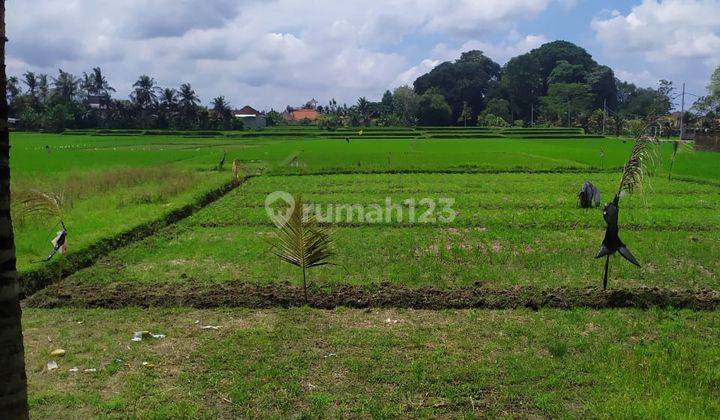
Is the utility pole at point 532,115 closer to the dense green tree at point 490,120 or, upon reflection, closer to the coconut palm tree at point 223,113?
the dense green tree at point 490,120

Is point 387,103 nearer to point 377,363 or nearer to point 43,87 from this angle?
point 43,87

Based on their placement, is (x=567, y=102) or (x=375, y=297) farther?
(x=567, y=102)

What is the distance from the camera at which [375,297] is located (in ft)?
26.2

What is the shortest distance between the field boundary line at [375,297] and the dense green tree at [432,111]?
8341 centimetres

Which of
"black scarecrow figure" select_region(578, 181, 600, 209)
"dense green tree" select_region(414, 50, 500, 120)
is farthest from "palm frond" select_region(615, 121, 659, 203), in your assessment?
"dense green tree" select_region(414, 50, 500, 120)

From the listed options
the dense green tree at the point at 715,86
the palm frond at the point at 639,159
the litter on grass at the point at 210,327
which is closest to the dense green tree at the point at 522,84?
the dense green tree at the point at 715,86

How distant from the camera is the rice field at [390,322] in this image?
5.04 metres

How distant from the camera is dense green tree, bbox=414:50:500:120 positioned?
102 metres

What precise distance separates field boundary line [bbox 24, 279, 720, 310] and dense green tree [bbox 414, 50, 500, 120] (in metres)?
95.4

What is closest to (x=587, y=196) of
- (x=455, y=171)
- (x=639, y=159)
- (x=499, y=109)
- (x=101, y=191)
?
(x=639, y=159)

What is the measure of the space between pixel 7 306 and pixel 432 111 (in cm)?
8955

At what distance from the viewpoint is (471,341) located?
6.37 metres

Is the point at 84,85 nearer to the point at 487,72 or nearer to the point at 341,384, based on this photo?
the point at 487,72

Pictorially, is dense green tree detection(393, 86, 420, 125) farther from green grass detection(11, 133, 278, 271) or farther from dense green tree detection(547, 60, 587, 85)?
green grass detection(11, 133, 278, 271)
